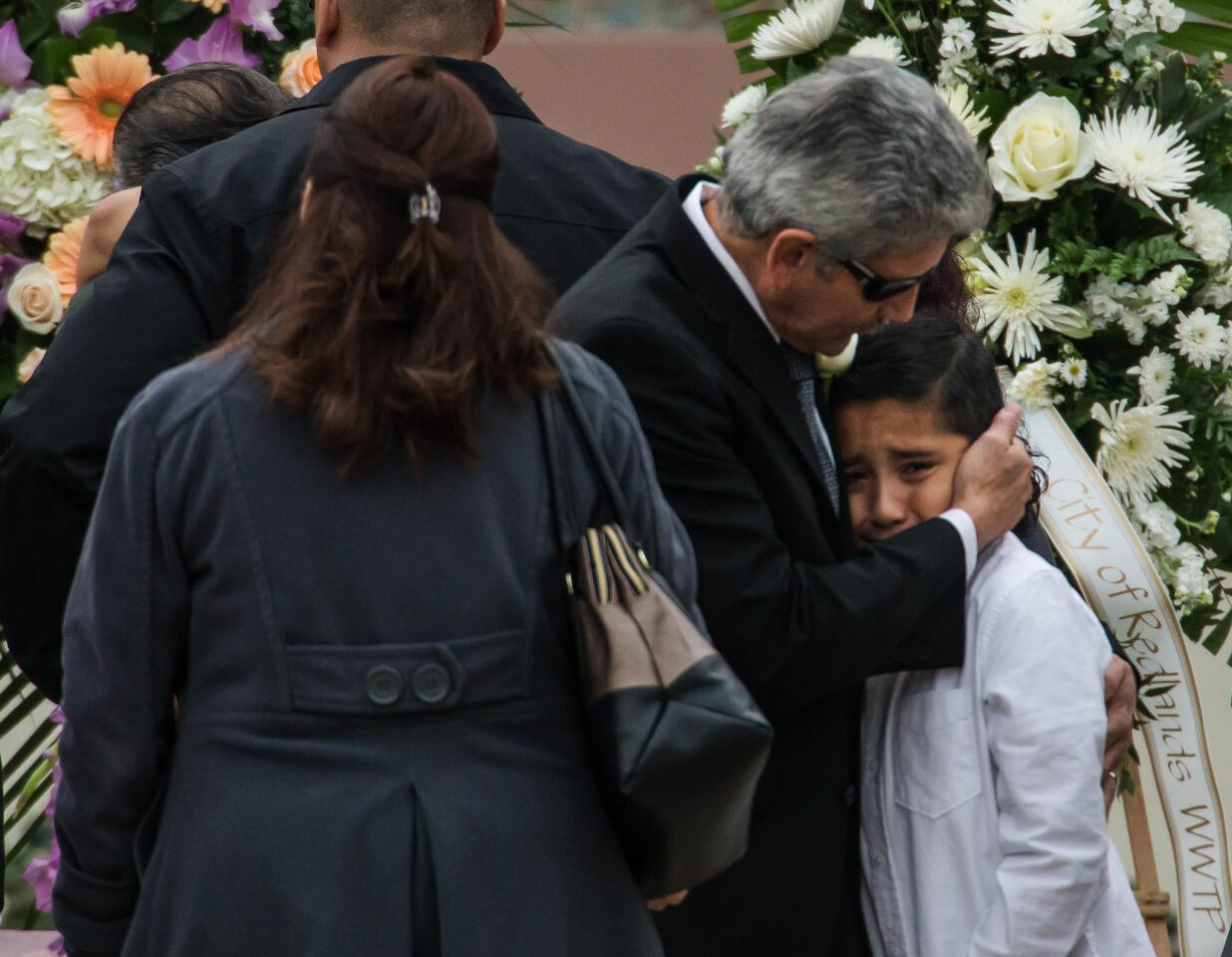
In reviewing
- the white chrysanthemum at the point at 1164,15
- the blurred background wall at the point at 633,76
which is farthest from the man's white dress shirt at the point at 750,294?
the blurred background wall at the point at 633,76

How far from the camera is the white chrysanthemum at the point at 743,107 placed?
9.66 ft

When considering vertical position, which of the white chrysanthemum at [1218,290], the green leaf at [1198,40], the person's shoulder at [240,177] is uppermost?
the green leaf at [1198,40]

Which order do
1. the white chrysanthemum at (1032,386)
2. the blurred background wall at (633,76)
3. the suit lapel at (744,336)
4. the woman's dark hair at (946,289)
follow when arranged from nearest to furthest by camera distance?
the suit lapel at (744,336) < the woman's dark hair at (946,289) < the white chrysanthemum at (1032,386) < the blurred background wall at (633,76)

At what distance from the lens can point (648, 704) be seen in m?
1.69

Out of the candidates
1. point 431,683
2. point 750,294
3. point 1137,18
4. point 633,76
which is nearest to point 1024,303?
point 1137,18

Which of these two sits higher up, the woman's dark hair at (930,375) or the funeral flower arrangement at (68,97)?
the funeral flower arrangement at (68,97)

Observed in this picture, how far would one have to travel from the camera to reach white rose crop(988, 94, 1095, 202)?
8.91 ft

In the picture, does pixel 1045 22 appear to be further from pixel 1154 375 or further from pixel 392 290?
pixel 392 290

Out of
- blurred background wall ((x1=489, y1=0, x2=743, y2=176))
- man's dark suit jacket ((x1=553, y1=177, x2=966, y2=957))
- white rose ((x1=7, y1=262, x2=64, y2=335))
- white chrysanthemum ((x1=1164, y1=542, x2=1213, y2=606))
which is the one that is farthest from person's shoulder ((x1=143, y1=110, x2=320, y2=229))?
blurred background wall ((x1=489, y1=0, x2=743, y2=176))

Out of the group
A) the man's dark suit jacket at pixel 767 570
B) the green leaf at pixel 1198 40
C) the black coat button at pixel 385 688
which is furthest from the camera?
the green leaf at pixel 1198 40

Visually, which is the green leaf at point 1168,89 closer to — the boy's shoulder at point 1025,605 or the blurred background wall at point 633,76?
the boy's shoulder at point 1025,605

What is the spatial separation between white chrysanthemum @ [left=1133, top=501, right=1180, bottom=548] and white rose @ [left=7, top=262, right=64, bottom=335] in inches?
68.0

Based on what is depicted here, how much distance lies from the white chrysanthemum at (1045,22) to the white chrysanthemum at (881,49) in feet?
0.50

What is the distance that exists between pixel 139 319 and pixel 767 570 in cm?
81
